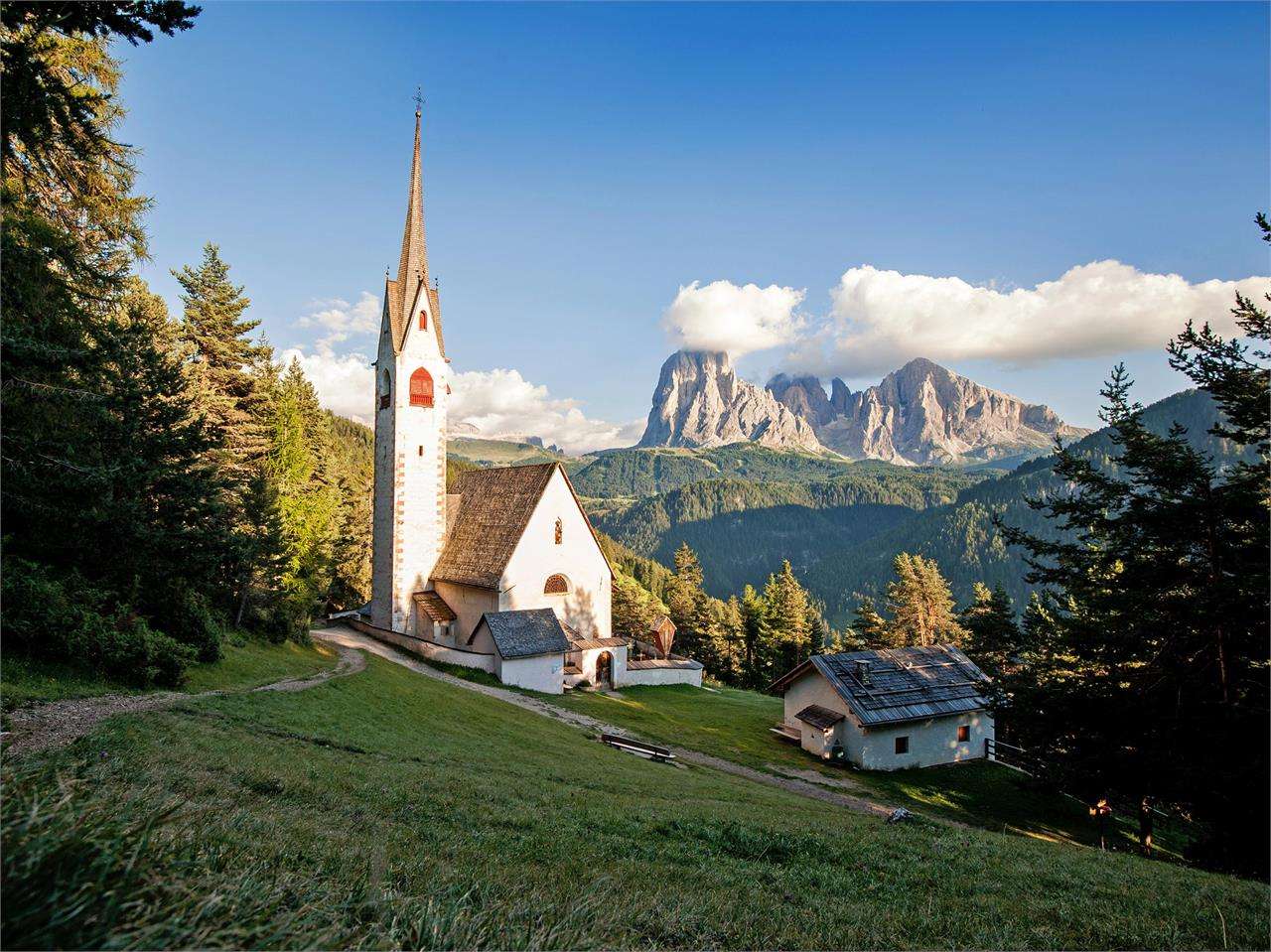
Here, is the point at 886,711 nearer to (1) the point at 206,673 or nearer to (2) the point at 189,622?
(1) the point at 206,673

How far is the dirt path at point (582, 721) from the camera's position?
→ 787 inches

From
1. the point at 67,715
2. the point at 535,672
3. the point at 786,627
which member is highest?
the point at 67,715

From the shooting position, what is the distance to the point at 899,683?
92.2 ft

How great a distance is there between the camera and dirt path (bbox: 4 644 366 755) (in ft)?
31.1

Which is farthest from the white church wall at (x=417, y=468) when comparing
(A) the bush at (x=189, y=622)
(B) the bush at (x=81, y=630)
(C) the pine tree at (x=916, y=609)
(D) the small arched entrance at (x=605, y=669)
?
(C) the pine tree at (x=916, y=609)

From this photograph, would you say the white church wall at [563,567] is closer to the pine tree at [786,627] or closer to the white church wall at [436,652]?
the white church wall at [436,652]

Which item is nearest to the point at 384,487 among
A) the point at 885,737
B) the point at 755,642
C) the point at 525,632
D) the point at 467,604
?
the point at 467,604

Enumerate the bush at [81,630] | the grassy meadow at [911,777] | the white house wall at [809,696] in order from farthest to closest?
the white house wall at [809,696] → the grassy meadow at [911,777] → the bush at [81,630]

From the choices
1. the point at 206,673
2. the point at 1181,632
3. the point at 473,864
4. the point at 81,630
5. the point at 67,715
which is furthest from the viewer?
the point at 206,673

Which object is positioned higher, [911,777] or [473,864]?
[473,864]

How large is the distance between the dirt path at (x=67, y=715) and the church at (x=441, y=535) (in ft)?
57.9

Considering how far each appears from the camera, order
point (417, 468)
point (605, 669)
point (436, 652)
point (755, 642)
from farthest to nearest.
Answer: point (755, 642), point (417, 468), point (605, 669), point (436, 652)

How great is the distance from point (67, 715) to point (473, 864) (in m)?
10.0

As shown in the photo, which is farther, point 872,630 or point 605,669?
point 872,630
